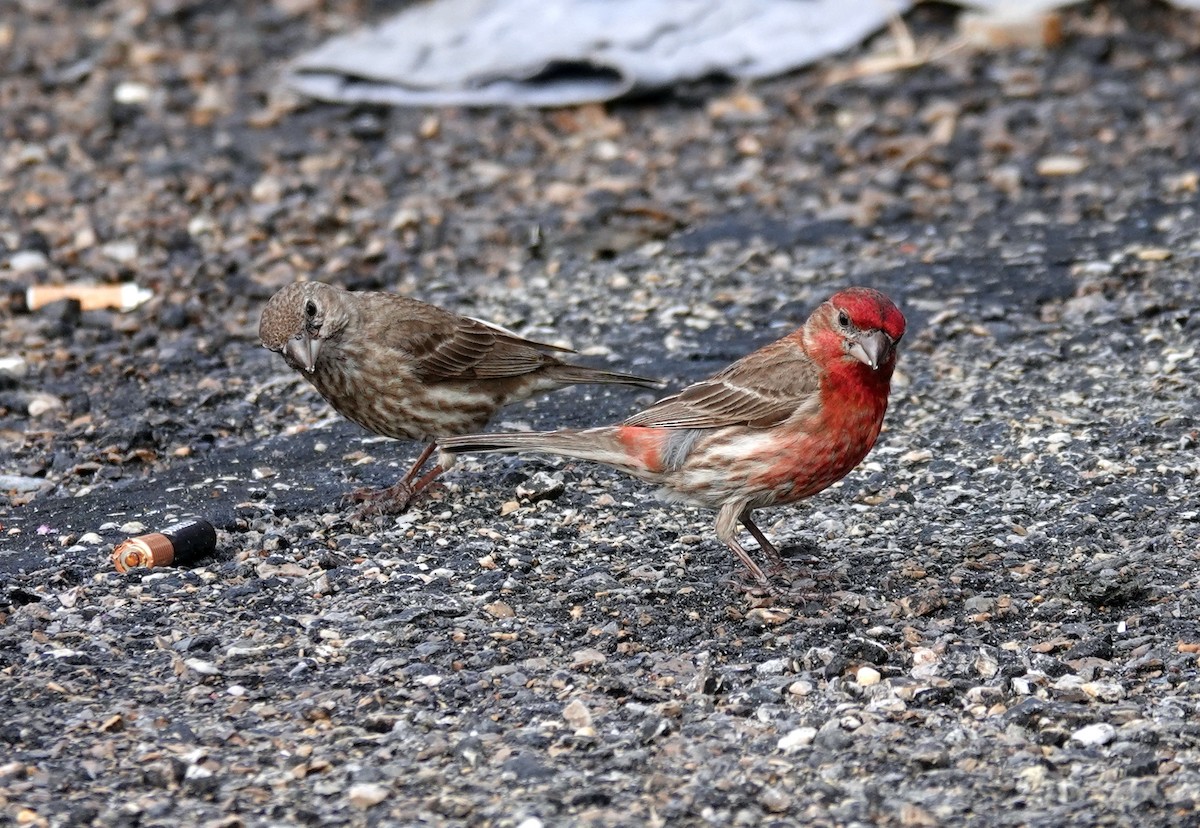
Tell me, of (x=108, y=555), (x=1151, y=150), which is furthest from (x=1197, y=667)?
(x=1151, y=150)

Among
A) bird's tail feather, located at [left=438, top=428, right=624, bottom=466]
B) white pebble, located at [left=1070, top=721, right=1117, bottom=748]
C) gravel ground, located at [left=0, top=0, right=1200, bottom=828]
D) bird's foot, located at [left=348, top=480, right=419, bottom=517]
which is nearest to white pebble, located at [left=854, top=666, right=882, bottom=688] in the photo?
gravel ground, located at [left=0, top=0, right=1200, bottom=828]

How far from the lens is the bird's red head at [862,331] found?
534 centimetres

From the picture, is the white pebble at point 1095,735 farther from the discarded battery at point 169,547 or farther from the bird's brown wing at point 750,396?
the discarded battery at point 169,547

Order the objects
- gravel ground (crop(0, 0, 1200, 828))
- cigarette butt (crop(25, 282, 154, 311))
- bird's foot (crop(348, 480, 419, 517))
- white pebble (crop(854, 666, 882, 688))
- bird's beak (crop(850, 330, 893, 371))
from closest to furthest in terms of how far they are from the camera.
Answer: gravel ground (crop(0, 0, 1200, 828)), white pebble (crop(854, 666, 882, 688)), bird's beak (crop(850, 330, 893, 371)), bird's foot (crop(348, 480, 419, 517)), cigarette butt (crop(25, 282, 154, 311))

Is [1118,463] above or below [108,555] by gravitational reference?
below

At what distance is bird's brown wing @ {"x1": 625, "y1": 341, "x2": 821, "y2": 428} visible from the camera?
552cm

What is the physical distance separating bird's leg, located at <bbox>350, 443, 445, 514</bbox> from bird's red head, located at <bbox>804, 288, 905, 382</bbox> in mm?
1712

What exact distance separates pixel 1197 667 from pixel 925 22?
24.4 ft

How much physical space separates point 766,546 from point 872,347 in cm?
87

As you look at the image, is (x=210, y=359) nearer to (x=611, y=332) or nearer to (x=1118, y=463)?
(x=611, y=332)

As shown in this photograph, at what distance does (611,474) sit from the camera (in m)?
6.66

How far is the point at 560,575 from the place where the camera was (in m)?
5.75

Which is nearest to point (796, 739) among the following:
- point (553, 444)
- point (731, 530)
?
point (731, 530)

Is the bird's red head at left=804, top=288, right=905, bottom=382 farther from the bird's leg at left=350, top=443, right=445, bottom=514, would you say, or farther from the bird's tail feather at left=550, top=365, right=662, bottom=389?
the bird's leg at left=350, top=443, right=445, bottom=514
